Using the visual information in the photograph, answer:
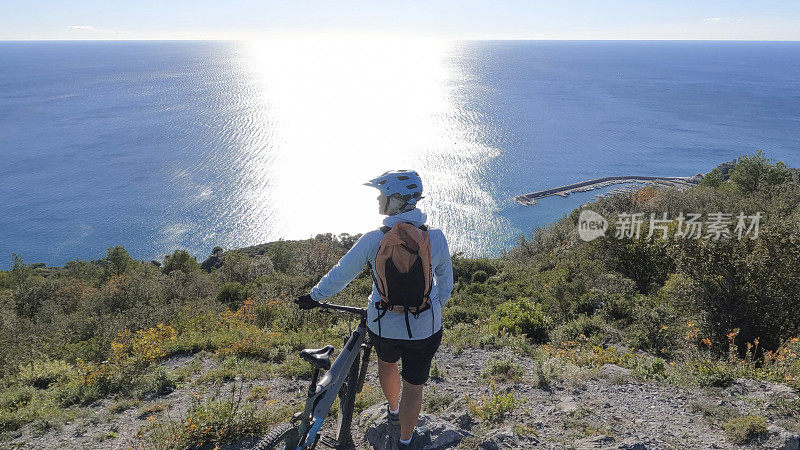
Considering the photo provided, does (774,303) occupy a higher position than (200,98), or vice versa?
(200,98)

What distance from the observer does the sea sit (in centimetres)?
6412

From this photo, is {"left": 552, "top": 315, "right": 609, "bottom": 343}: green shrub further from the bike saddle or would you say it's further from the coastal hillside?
the bike saddle

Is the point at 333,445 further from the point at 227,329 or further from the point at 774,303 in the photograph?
the point at 774,303

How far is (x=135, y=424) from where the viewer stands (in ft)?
20.6

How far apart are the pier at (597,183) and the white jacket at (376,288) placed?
68831 mm

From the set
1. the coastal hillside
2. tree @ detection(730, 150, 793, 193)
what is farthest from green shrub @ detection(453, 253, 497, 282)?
tree @ detection(730, 150, 793, 193)

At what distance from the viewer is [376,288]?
4016 mm

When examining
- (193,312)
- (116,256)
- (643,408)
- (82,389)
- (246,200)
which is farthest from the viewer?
(246,200)

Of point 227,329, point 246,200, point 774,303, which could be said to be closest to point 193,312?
point 227,329

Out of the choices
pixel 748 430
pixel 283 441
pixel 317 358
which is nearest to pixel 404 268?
pixel 317 358

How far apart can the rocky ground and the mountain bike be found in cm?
84

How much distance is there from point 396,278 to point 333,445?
236cm

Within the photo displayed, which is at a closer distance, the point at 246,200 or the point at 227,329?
the point at 227,329

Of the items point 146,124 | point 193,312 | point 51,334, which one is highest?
point 146,124
